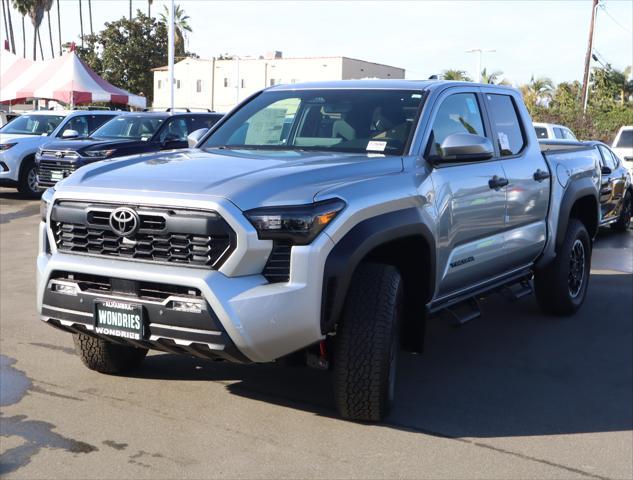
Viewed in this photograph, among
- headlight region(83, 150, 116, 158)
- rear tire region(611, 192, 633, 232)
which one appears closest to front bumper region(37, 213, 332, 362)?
headlight region(83, 150, 116, 158)

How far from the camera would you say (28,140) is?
17.6 meters

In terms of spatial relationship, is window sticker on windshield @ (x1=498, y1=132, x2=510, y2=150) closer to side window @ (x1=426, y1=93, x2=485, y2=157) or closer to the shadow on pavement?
side window @ (x1=426, y1=93, x2=485, y2=157)

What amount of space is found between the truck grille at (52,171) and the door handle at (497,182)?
1081 cm

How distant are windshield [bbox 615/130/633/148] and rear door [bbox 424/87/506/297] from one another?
46.5 ft

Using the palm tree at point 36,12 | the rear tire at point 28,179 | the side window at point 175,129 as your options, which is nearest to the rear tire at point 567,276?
the side window at point 175,129

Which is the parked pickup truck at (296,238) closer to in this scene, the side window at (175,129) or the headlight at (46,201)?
the headlight at (46,201)

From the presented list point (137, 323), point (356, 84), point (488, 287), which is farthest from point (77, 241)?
point (488, 287)

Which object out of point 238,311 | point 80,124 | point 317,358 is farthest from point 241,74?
point 238,311

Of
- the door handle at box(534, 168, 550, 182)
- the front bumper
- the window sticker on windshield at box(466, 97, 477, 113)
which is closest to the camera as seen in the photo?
the front bumper

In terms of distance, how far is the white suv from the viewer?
17281 mm

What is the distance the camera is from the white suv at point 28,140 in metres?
17.3

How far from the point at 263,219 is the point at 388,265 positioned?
87cm

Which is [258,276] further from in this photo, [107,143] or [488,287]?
[107,143]

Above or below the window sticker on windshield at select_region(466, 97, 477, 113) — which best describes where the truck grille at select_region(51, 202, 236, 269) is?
below
